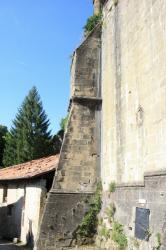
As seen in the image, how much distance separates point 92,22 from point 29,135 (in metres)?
→ 31.0

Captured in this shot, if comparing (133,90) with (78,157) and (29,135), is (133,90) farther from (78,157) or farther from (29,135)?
(29,135)

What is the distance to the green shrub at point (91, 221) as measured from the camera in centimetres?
1460

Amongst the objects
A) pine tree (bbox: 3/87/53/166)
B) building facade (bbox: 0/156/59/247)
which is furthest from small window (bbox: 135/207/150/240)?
pine tree (bbox: 3/87/53/166)

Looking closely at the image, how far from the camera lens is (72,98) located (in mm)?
16031

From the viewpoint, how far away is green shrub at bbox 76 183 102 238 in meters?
14.6

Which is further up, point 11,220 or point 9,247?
point 11,220

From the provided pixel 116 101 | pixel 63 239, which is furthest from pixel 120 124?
pixel 63 239

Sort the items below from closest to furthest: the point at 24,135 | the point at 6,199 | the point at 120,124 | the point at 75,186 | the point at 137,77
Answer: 1. the point at 137,77
2. the point at 120,124
3. the point at 75,186
4. the point at 6,199
5. the point at 24,135

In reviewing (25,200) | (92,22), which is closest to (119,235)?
(25,200)

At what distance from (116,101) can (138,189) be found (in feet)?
12.4

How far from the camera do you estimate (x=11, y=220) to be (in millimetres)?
21250

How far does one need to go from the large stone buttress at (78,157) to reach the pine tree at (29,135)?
2931cm

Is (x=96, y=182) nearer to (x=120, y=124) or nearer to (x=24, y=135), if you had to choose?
(x=120, y=124)

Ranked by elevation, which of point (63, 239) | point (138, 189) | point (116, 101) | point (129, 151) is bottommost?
point (63, 239)
